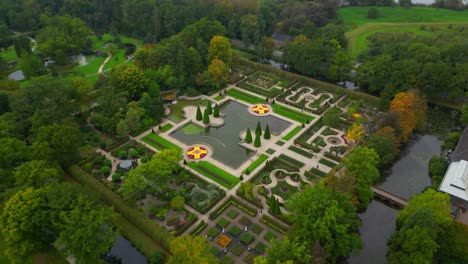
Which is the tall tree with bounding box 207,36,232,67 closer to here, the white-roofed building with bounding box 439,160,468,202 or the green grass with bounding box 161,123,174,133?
the green grass with bounding box 161,123,174,133

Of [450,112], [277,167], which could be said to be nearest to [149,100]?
[277,167]

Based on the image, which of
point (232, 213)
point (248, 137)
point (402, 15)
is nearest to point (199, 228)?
point (232, 213)

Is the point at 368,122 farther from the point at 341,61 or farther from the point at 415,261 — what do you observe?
the point at 415,261

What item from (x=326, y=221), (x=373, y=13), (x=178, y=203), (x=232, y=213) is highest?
(x=373, y=13)

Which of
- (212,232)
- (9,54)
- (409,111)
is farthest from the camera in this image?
(9,54)

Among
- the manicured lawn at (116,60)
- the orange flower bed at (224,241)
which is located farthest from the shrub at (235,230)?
the manicured lawn at (116,60)

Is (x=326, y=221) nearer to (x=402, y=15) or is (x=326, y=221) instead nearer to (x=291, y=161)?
(x=291, y=161)
